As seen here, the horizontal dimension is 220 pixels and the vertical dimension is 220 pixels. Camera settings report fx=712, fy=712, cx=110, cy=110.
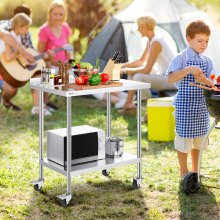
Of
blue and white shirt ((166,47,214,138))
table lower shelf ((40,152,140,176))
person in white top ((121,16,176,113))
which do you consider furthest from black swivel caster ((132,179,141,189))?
person in white top ((121,16,176,113))

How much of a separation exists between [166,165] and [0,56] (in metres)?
2.89

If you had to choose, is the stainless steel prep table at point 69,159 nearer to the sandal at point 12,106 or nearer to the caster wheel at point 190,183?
the caster wheel at point 190,183

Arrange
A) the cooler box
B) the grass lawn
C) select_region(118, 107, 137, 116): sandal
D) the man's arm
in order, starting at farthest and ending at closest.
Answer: select_region(118, 107, 137, 116): sandal → the man's arm → the cooler box → the grass lawn

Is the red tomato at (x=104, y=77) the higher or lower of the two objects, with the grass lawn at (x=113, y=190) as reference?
higher

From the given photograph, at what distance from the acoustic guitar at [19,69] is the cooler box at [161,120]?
70.2 inches

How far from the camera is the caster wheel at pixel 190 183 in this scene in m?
4.96

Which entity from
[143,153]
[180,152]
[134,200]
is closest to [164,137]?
[143,153]

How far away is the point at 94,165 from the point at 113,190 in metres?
0.30

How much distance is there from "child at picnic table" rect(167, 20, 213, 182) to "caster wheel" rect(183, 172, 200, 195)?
0.27 meters

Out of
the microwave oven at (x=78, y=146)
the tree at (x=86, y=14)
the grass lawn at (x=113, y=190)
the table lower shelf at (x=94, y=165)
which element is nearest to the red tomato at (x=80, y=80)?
the microwave oven at (x=78, y=146)

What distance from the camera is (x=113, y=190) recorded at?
203 inches

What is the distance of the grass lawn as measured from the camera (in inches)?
183

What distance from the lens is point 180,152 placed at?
5.32 m

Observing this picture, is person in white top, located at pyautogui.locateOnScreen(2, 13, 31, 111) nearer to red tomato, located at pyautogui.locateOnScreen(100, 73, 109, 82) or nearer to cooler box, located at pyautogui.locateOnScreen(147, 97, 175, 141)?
cooler box, located at pyautogui.locateOnScreen(147, 97, 175, 141)
